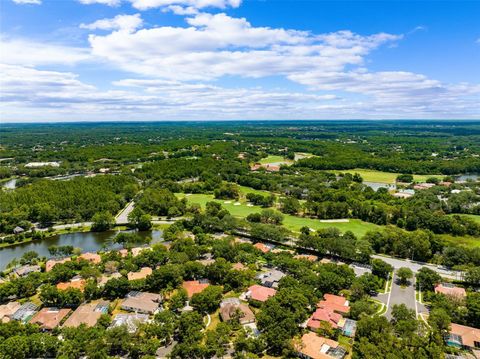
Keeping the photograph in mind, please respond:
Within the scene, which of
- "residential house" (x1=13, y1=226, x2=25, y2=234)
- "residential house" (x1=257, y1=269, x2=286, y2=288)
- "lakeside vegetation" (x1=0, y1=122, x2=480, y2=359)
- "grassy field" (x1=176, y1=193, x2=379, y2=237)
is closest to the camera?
"lakeside vegetation" (x1=0, y1=122, x2=480, y2=359)

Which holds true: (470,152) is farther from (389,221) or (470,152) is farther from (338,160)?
(389,221)

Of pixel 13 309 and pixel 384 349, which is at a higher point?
pixel 384 349

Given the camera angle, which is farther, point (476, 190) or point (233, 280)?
point (476, 190)

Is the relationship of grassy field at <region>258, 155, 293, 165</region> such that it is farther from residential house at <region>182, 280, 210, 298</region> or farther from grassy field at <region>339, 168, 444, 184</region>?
residential house at <region>182, 280, 210, 298</region>

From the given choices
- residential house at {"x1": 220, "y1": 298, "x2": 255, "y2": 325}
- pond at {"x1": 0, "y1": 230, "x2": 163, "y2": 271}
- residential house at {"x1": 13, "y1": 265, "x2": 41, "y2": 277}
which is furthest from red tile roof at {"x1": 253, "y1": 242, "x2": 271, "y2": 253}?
residential house at {"x1": 13, "y1": 265, "x2": 41, "y2": 277}

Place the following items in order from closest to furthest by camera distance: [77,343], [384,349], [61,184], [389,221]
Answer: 1. [384,349]
2. [77,343]
3. [389,221]
4. [61,184]

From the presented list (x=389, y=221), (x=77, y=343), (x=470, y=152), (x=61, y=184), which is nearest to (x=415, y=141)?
(x=470, y=152)

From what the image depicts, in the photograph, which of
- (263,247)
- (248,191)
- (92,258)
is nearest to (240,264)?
(263,247)
